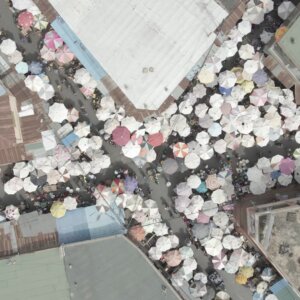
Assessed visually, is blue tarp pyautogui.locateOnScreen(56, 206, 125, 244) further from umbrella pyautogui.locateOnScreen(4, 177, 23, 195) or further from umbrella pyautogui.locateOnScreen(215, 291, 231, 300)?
umbrella pyautogui.locateOnScreen(215, 291, 231, 300)

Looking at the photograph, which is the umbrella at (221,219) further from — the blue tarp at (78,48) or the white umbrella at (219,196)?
the blue tarp at (78,48)

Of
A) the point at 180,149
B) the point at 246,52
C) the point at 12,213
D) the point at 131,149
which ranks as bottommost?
the point at 12,213

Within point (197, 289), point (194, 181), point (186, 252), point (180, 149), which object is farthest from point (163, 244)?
point (180, 149)

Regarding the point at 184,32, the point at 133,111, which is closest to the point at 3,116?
the point at 133,111

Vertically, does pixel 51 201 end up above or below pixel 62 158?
below

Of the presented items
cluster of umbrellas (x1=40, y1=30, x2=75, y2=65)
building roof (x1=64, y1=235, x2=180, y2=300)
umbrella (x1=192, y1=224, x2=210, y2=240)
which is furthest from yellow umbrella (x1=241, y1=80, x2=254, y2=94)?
building roof (x1=64, y1=235, x2=180, y2=300)

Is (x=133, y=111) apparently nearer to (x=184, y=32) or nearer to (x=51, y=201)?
(x=184, y=32)

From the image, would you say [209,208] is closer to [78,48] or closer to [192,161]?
[192,161]
